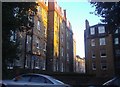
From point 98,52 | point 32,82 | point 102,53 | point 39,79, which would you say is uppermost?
point 98,52

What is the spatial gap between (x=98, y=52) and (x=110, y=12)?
150 feet

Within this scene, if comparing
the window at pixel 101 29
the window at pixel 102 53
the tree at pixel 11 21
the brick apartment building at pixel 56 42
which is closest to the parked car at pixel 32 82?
the tree at pixel 11 21

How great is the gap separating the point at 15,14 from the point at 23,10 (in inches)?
33.1

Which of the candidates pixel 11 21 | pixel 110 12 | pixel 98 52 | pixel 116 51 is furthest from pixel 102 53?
pixel 11 21

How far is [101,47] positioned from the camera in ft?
228

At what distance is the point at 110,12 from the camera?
79.5 ft

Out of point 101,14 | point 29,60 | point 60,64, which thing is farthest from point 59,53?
point 101,14

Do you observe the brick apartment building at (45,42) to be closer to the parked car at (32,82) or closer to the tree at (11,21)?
the tree at (11,21)

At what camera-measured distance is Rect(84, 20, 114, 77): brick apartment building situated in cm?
6662

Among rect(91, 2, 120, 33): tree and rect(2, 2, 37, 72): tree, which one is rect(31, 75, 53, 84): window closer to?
rect(2, 2, 37, 72): tree

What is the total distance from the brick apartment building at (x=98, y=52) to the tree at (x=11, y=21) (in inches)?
1697

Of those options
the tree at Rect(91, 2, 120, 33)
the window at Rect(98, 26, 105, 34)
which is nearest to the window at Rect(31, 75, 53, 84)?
the tree at Rect(91, 2, 120, 33)

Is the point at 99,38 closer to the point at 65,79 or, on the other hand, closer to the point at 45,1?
the point at 45,1

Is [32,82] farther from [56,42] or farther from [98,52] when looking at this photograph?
[98,52]
